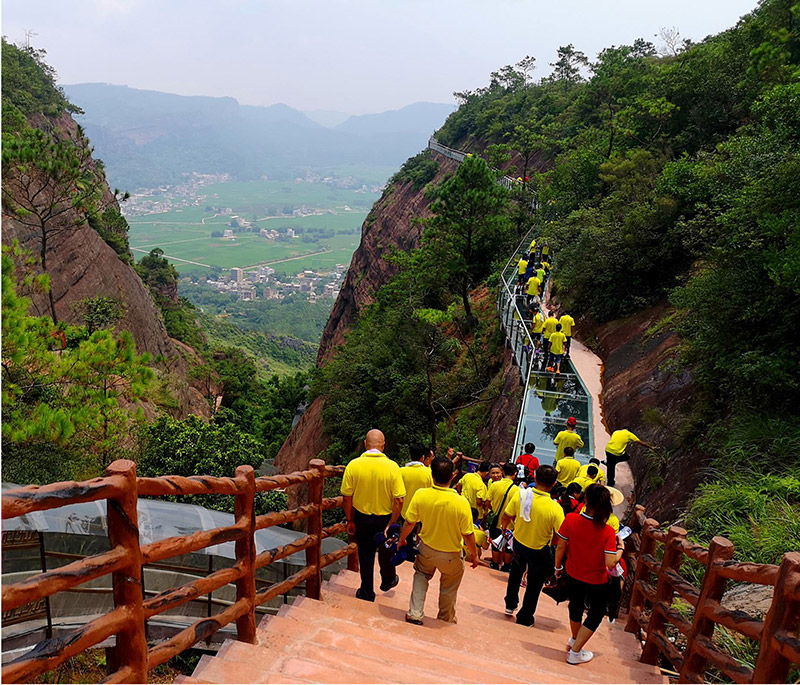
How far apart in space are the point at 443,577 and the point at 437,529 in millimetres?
463

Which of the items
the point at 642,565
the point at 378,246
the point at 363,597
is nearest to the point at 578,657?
the point at 642,565

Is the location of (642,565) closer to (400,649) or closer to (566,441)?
(400,649)

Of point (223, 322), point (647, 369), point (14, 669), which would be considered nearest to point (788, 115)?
point (647, 369)

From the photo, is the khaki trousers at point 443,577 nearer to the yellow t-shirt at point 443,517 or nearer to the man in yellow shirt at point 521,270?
the yellow t-shirt at point 443,517

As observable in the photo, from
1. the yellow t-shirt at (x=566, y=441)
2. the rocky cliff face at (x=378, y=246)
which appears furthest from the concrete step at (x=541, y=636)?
the rocky cliff face at (x=378, y=246)

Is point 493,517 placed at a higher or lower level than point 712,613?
lower

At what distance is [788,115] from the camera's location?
9461 mm

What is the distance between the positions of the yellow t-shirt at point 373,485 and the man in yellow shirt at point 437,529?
0.25m

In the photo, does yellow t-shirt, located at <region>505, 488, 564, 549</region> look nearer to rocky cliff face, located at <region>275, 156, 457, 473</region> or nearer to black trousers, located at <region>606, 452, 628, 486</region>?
black trousers, located at <region>606, 452, 628, 486</region>

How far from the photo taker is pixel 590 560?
4027 millimetres

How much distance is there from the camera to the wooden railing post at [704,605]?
315cm

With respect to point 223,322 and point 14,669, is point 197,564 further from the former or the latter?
point 223,322

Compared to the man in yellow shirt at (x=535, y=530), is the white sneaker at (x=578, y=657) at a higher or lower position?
lower

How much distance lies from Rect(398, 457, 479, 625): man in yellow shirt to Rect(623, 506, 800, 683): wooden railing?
4.78ft
